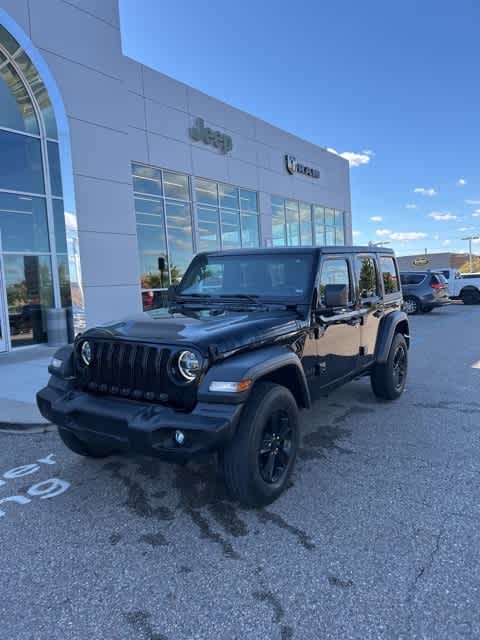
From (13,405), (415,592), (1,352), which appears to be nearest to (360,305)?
(415,592)

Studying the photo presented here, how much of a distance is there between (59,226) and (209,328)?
917 centimetres

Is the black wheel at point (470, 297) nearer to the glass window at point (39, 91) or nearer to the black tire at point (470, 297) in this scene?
the black tire at point (470, 297)

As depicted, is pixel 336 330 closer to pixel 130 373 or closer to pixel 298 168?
pixel 130 373

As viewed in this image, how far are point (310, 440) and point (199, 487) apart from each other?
1.41 m

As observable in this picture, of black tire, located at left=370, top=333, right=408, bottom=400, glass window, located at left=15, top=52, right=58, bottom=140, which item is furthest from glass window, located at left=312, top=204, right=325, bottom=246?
black tire, located at left=370, top=333, right=408, bottom=400

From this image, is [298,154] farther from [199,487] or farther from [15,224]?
[199,487]

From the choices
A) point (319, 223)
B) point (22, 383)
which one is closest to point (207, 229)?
point (319, 223)

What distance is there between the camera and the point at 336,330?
14.4 feet

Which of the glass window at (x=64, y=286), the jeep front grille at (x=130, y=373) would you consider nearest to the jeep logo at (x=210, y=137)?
the glass window at (x=64, y=286)

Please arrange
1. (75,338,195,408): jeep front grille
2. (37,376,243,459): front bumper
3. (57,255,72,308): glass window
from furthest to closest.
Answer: (57,255,72,308): glass window → (75,338,195,408): jeep front grille → (37,376,243,459): front bumper

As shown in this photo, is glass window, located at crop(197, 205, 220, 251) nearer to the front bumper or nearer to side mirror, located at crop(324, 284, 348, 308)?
side mirror, located at crop(324, 284, 348, 308)

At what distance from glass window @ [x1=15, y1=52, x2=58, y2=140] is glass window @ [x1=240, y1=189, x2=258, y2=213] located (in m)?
8.62

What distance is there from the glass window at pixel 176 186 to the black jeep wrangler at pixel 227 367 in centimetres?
1082

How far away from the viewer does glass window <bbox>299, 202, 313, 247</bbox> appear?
21.8 metres
